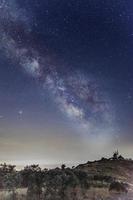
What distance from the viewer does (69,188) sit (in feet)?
343

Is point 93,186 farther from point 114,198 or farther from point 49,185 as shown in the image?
point 49,185

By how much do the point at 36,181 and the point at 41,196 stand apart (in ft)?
15.7

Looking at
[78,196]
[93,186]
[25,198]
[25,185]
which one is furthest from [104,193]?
[25,198]

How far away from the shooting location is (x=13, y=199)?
9981 centimetres

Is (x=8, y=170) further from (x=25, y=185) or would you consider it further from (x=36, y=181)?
(x=36, y=181)

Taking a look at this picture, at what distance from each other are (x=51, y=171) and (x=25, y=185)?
44.4ft

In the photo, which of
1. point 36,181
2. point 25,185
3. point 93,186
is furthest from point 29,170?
point 93,186

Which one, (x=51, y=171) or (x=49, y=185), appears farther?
(x=51, y=171)

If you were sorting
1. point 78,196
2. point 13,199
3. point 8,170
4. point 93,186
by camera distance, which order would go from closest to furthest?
point 13,199, point 78,196, point 93,186, point 8,170

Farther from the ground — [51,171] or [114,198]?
[51,171]

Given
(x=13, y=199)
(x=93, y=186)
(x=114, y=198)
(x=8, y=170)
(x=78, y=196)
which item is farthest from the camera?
(x=8, y=170)

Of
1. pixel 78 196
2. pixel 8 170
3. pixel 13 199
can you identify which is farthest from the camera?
pixel 8 170

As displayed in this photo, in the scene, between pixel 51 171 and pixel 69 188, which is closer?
pixel 69 188

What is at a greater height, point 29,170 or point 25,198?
point 29,170
